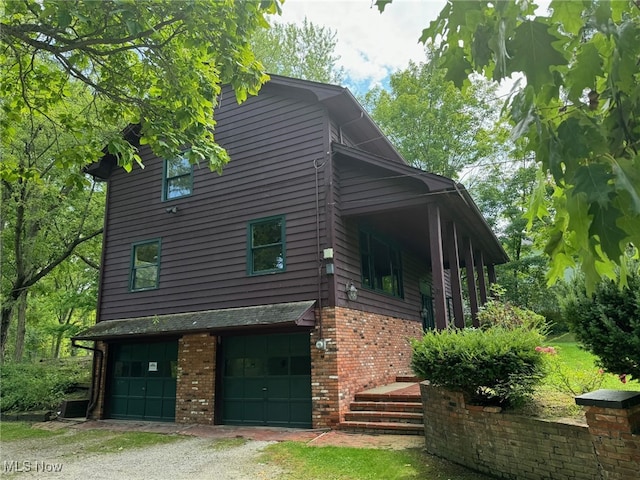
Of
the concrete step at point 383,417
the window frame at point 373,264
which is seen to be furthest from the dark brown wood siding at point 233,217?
the concrete step at point 383,417

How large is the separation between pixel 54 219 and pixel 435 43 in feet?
64.8

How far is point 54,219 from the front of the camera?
1805 cm

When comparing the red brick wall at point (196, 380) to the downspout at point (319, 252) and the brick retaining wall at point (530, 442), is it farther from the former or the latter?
the brick retaining wall at point (530, 442)

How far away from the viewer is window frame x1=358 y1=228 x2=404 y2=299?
11.3m

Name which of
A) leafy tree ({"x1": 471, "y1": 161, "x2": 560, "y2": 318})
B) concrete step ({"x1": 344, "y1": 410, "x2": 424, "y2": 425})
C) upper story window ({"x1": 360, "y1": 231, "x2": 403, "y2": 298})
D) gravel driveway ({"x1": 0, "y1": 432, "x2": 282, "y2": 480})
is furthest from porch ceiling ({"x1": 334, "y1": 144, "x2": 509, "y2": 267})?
leafy tree ({"x1": 471, "y1": 161, "x2": 560, "y2": 318})

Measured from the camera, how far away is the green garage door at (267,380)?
969 cm

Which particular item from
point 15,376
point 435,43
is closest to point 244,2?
point 435,43

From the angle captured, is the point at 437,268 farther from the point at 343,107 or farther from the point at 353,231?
the point at 343,107

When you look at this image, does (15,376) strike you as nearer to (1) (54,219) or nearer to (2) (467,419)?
(1) (54,219)

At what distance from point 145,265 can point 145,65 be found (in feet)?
24.0

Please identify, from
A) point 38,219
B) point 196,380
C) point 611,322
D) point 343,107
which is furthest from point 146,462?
point 38,219

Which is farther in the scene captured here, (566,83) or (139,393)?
(139,393)

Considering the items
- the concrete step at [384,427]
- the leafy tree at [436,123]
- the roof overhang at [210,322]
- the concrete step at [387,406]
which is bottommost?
the concrete step at [384,427]

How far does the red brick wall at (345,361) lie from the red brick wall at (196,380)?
112 inches
